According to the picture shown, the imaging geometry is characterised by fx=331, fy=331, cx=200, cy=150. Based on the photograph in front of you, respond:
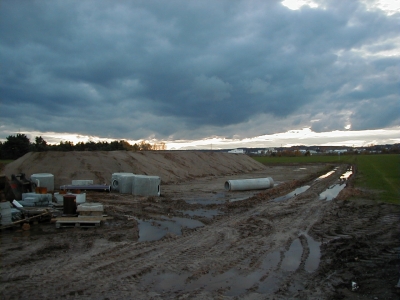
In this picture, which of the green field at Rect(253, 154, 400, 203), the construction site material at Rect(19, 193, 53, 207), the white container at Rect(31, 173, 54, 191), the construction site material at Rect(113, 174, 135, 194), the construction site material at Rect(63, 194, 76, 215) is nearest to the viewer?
the construction site material at Rect(63, 194, 76, 215)

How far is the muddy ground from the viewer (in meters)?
6.08

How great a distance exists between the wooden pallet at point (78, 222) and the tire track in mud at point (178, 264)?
267 cm

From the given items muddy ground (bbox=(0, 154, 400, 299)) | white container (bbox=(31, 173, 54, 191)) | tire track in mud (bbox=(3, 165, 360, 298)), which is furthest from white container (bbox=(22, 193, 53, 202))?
white container (bbox=(31, 173, 54, 191))

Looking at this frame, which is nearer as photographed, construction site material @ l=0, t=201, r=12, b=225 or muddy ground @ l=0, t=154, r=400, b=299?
muddy ground @ l=0, t=154, r=400, b=299

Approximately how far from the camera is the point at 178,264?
7488 millimetres

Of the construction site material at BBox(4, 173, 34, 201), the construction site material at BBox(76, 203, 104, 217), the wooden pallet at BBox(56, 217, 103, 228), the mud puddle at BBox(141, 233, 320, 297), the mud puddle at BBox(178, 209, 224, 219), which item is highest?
the construction site material at BBox(4, 173, 34, 201)

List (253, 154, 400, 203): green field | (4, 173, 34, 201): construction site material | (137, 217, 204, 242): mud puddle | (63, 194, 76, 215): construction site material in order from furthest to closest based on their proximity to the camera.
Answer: (253, 154, 400, 203): green field < (4, 173, 34, 201): construction site material < (63, 194, 76, 215): construction site material < (137, 217, 204, 242): mud puddle

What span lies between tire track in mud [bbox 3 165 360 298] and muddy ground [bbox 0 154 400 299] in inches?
0.8

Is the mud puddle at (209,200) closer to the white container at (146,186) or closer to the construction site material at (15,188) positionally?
the white container at (146,186)

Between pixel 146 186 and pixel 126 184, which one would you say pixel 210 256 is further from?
pixel 126 184

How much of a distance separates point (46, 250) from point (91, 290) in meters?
3.19

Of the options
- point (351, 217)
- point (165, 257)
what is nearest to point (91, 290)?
point (165, 257)

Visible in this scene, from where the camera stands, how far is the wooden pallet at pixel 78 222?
11055 millimetres

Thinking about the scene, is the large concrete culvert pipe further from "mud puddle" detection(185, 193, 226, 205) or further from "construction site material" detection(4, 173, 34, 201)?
"construction site material" detection(4, 173, 34, 201)
